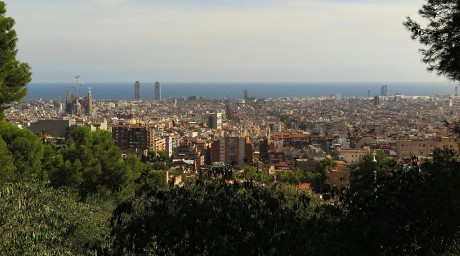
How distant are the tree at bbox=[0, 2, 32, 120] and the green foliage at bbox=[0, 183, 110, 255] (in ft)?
17.0

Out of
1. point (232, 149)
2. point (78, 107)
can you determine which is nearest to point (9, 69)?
point (232, 149)

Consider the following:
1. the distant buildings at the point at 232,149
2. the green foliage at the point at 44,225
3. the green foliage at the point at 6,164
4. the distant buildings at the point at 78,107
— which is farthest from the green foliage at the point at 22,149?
the distant buildings at the point at 78,107

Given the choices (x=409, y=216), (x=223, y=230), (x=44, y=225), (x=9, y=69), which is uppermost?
(x=9, y=69)

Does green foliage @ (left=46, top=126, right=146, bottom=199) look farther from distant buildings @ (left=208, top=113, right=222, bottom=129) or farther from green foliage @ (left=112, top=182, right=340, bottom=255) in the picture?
distant buildings @ (left=208, top=113, right=222, bottom=129)

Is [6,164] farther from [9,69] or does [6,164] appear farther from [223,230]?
[223,230]

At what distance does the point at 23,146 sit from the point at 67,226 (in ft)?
Answer: 17.1

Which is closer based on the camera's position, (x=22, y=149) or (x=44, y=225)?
(x=44, y=225)

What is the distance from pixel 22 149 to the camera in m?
12.2

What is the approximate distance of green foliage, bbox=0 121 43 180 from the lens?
12.0 m

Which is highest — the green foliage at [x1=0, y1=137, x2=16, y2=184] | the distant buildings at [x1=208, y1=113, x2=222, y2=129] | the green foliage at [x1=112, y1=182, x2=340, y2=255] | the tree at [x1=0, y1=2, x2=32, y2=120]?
the tree at [x1=0, y1=2, x2=32, y2=120]

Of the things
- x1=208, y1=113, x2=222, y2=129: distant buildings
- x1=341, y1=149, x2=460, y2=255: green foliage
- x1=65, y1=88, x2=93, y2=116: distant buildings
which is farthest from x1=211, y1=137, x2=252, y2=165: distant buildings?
x1=65, y1=88, x2=93, y2=116: distant buildings

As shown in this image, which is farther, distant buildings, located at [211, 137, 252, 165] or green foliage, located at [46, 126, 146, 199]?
distant buildings, located at [211, 137, 252, 165]

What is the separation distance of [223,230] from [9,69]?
1020cm

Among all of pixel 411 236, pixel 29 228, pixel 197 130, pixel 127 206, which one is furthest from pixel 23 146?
pixel 197 130
